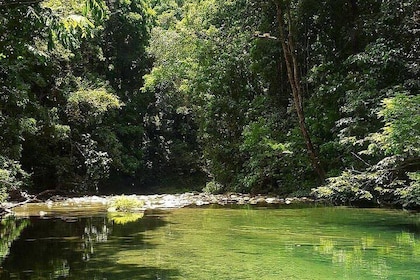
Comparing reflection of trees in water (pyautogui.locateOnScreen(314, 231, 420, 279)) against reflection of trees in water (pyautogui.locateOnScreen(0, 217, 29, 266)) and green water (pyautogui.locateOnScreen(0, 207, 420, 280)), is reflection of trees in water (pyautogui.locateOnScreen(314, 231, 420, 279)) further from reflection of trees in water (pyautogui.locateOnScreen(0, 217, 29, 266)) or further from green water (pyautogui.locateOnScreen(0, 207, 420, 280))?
reflection of trees in water (pyautogui.locateOnScreen(0, 217, 29, 266))

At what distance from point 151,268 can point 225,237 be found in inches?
69.9

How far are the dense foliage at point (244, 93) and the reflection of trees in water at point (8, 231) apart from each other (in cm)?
200

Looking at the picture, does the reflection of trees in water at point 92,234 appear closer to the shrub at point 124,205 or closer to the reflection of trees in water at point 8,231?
the reflection of trees in water at point 8,231

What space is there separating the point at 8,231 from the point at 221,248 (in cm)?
325

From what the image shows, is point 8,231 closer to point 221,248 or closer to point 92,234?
point 92,234

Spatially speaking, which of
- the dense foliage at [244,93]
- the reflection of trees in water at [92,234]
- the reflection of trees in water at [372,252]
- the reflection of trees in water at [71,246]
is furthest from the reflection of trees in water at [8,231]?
the reflection of trees in water at [372,252]

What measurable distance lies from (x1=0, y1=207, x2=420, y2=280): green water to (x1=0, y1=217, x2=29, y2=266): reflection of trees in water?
0.24ft

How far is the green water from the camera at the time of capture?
3.62 meters

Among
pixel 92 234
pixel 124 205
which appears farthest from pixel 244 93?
pixel 92 234

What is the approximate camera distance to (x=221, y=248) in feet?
15.4

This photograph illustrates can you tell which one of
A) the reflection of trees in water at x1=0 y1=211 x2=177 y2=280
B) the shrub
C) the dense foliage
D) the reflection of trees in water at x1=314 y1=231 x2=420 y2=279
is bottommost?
the reflection of trees in water at x1=314 y1=231 x2=420 y2=279

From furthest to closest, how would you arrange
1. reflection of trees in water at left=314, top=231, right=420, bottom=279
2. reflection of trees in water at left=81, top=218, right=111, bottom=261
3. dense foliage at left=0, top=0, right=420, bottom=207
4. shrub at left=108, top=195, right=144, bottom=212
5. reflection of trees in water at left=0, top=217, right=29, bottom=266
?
shrub at left=108, top=195, right=144, bottom=212 → dense foliage at left=0, top=0, right=420, bottom=207 → reflection of trees in water at left=0, top=217, right=29, bottom=266 → reflection of trees in water at left=81, top=218, right=111, bottom=261 → reflection of trees in water at left=314, top=231, right=420, bottom=279

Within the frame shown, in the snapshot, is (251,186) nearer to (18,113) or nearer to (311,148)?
(311,148)

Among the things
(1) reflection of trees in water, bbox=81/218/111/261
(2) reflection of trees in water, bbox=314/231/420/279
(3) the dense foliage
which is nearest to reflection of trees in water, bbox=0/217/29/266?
(1) reflection of trees in water, bbox=81/218/111/261
